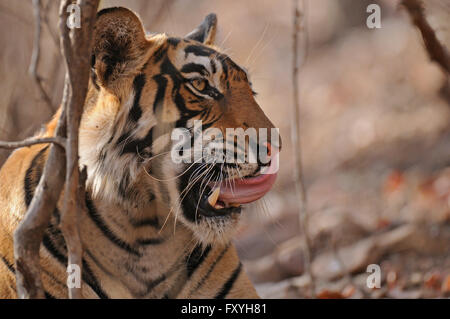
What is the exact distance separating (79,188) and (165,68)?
43 centimetres

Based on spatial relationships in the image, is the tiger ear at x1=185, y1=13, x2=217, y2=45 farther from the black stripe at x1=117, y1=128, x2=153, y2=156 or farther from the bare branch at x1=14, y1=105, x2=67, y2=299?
the bare branch at x1=14, y1=105, x2=67, y2=299

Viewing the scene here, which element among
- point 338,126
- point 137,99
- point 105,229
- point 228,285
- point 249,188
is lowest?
point 228,285

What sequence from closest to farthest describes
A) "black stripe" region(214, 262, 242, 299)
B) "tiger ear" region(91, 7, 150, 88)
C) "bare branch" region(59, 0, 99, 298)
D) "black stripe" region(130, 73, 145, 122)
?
"bare branch" region(59, 0, 99, 298) → "tiger ear" region(91, 7, 150, 88) → "black stripe" region(130, 73, 145, 122) → "black stripe" region(214, 262, 242, 299)

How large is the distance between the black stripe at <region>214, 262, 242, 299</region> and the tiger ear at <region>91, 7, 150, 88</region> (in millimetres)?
759

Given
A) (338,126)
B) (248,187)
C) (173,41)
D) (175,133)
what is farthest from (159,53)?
(338,126)

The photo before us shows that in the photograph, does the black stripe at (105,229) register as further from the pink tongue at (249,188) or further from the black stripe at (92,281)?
the pink tongue at (249,188)

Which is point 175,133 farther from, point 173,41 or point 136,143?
point 173,41

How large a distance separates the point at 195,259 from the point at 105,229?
32 centimetres

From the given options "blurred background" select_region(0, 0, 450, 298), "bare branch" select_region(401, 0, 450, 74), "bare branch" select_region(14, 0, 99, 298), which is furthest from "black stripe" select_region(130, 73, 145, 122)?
"bare branch" select_region(401, 0, 450, 74)

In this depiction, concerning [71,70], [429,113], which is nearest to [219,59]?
[71,70]

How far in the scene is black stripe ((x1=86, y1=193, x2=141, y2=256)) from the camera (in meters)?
1.88

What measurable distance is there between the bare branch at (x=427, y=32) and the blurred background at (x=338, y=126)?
17cm

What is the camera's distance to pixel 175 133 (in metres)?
1.81

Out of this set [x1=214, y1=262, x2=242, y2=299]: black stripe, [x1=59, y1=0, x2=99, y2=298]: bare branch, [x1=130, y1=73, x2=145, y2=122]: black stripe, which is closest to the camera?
[x1=59, y1=0, x2=99, y2=298]: bare branch
